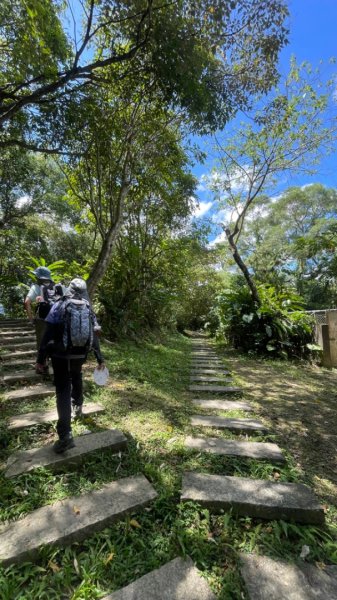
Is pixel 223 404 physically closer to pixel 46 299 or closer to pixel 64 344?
pixel 64 344

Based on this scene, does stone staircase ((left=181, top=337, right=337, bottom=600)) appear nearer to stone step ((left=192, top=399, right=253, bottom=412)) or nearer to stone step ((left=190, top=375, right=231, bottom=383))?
stone step ((left=192, top=399, right=253, bottom=412))

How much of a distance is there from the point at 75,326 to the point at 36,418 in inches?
45.0

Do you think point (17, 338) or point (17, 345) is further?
point (17, 338)

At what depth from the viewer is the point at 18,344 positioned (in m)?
5.27

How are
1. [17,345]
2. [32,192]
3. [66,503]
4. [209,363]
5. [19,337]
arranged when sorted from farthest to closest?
1. [32,192]
2. [209,363]
3. [19,337]
4. [17,345]
5. [66,503]

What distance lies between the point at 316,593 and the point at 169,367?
4.43 meters

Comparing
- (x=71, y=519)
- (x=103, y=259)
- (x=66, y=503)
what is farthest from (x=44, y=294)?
(x=71, y=519)

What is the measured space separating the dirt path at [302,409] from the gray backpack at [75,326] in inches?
76.5

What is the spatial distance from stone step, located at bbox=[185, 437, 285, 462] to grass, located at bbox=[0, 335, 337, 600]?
7 centimetres

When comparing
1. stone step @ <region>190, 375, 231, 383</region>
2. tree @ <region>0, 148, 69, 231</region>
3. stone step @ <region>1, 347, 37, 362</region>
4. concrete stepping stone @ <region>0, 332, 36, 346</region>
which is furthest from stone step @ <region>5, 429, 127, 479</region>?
tree @ <region>0, 148, 69, 231</region>

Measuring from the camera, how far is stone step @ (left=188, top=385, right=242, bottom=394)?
4047 millimetres

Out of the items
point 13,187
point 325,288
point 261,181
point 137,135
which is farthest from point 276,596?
point 325,288

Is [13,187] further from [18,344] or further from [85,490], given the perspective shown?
[85,490]

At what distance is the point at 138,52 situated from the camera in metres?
3.87
